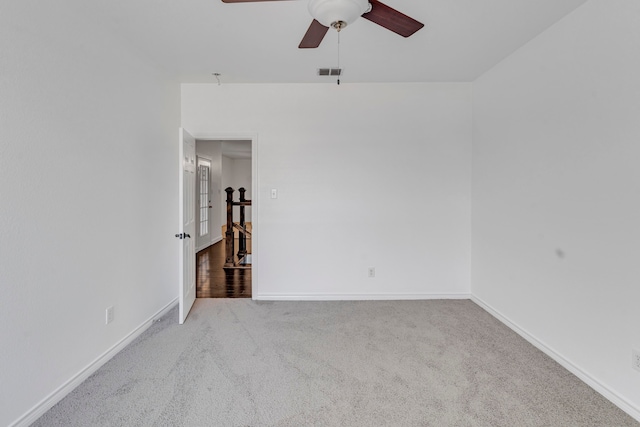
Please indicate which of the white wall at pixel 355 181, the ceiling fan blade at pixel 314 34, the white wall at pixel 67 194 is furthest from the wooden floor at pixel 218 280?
the ceiling fan blade at pixel 314 34

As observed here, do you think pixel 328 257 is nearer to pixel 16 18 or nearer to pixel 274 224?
pixel 274 224

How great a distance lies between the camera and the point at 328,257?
11.3ft

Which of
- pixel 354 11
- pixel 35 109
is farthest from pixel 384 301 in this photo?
pixel 35 109


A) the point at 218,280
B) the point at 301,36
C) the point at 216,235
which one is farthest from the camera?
the point at 216,235

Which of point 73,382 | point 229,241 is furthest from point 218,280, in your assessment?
point 73,382

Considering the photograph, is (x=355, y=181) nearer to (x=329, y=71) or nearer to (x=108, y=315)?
(x=329, y=71)

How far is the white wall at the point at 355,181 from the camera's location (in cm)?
338

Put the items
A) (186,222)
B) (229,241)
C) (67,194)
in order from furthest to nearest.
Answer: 1. (229,241)
2. (186,222)
3. (67,194)

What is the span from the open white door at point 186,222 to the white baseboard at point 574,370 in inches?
123

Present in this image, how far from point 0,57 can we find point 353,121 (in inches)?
110

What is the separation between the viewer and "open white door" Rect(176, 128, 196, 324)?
2775 millimetres

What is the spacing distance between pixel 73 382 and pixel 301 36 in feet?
9.75

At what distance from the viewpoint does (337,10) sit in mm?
1462

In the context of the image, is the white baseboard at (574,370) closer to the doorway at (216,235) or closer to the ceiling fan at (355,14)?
the ceiling fan at (355,14)
